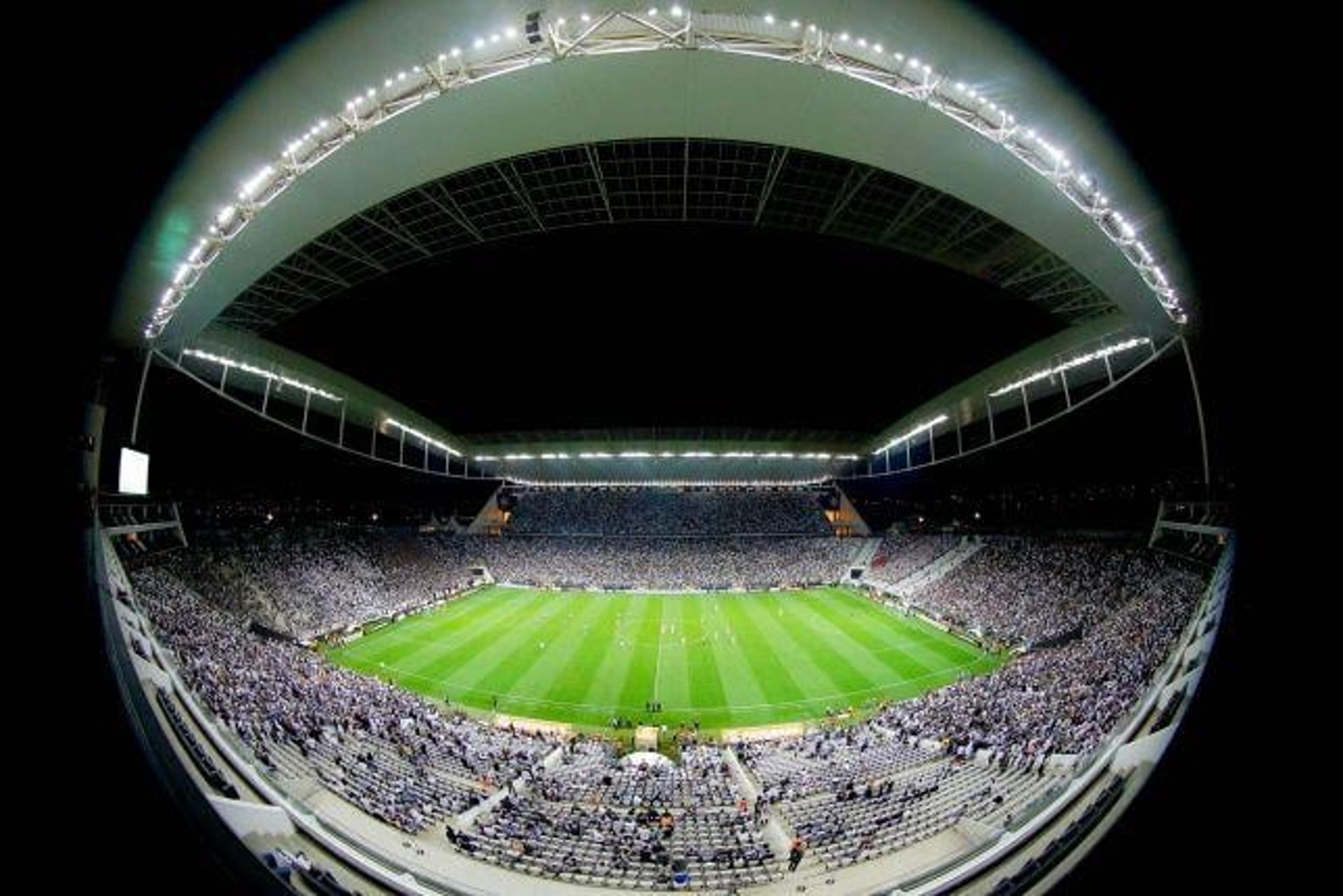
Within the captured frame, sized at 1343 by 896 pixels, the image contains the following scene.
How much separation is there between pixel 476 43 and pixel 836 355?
2044cm

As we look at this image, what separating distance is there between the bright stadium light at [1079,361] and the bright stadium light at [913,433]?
19.5 feet

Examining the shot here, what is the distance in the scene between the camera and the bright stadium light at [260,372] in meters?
17.8

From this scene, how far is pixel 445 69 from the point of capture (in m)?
7.91

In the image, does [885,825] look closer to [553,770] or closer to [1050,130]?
[553,770]

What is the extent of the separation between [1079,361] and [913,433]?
693 inches

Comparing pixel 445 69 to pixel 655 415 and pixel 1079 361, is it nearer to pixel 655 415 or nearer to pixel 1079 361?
pixel 1079 361

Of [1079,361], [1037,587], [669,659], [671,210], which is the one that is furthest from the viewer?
[1037,587]

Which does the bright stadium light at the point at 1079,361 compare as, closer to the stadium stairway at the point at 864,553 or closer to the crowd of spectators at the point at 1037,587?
the crowd of spectators at the point at 1037,587

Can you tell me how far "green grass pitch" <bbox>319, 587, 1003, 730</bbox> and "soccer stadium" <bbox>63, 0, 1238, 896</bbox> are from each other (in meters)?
0.32

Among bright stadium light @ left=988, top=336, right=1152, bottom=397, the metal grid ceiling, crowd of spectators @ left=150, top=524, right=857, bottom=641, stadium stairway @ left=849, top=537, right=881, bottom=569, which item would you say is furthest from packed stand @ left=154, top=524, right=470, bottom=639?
bright stadium light @ left=988, top=336, right=1152, bottom=397

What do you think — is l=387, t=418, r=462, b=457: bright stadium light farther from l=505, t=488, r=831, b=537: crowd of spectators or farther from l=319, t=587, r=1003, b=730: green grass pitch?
l=505, t=488, r=831, b=537: crowd of spectators

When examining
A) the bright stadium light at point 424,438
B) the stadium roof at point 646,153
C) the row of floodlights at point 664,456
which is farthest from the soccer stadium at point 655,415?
the row of floodlights at point 664,456

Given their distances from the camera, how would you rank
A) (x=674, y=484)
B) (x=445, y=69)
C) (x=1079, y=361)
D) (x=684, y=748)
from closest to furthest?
(x=445, y=69), (x=684, y=748), (x=1079, y=361), (x=674, y=484)

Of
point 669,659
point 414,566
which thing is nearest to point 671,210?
point 669,659
